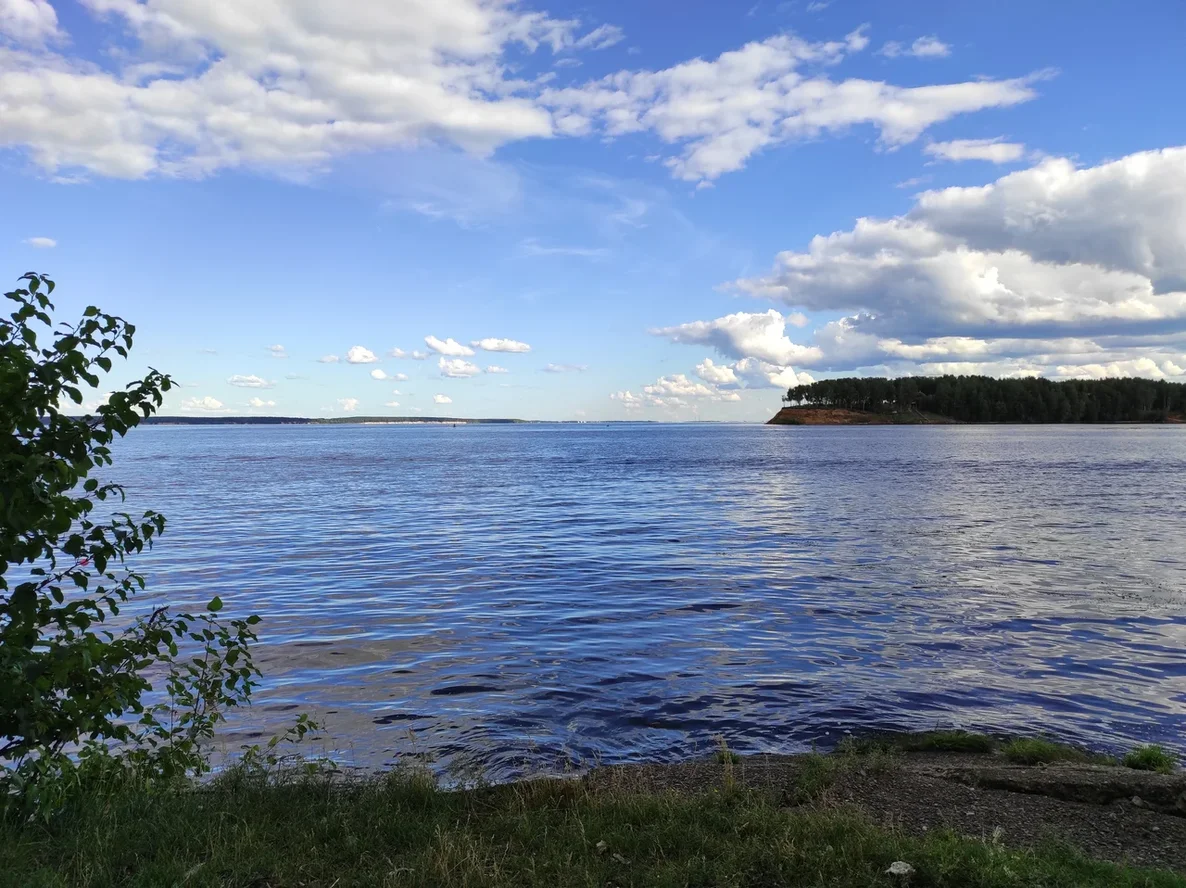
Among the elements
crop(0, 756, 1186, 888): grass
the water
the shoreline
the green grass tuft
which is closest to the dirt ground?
the shoreline

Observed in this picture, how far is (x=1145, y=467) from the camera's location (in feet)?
210

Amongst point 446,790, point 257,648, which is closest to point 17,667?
point 446,790

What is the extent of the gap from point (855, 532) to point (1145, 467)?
4749 centimetres

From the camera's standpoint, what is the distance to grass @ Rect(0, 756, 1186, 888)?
5.40 meters

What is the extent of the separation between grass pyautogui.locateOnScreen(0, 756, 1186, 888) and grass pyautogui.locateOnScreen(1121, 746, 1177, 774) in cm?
375

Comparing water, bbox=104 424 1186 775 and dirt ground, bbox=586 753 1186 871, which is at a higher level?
dirt ground, bbox=586 753 1186 871

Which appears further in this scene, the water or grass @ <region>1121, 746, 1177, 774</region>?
the water

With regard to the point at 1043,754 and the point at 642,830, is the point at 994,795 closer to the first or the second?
the point at 1043,754

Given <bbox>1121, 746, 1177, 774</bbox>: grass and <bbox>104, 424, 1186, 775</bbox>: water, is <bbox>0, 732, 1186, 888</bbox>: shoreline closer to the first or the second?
<bbox>1121, 746, 1177, 774</bbox>: grass

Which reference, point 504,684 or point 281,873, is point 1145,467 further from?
point 281,873

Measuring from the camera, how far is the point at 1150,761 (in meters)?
8.71

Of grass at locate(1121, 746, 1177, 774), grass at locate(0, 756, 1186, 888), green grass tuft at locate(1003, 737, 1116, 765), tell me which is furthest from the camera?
green grass tuft at locate(1003, 737, 1116, 765)

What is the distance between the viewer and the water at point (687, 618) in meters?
11.1

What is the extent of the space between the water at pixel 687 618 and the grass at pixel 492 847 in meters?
2.88
